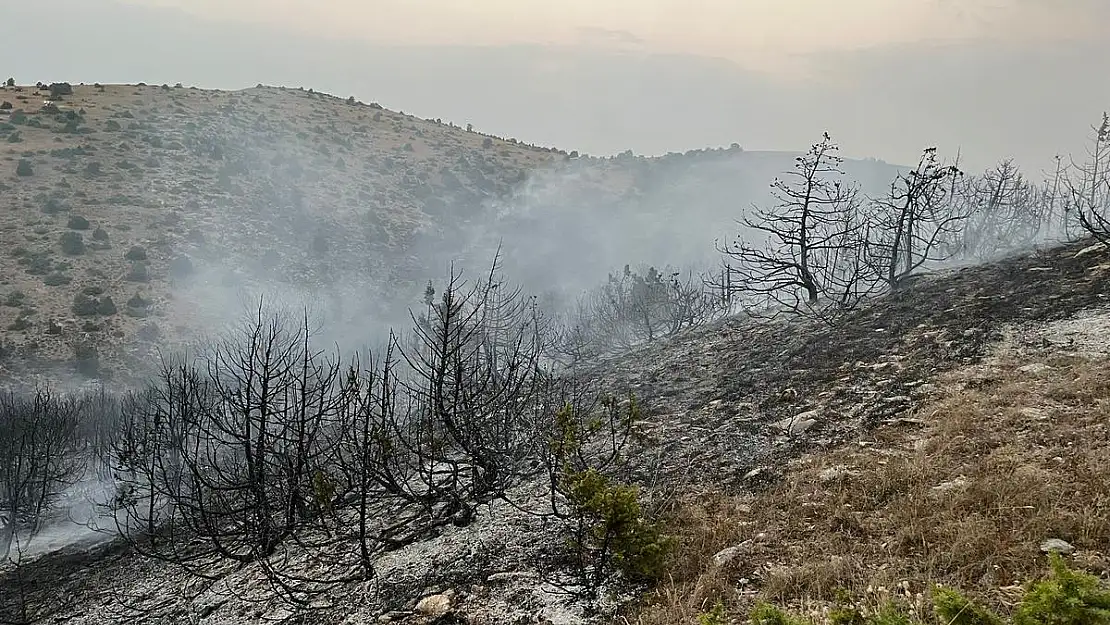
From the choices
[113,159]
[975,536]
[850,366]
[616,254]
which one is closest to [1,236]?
[113,159]

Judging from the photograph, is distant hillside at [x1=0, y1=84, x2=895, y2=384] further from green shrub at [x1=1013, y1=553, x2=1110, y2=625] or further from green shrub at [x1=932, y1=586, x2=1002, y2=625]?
green shrub at [x1=1013, y1=553, x2=1110, y2=625]

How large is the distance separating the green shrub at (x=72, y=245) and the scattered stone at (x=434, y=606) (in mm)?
28444

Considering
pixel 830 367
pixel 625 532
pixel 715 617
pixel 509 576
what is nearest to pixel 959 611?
pixel 715 617

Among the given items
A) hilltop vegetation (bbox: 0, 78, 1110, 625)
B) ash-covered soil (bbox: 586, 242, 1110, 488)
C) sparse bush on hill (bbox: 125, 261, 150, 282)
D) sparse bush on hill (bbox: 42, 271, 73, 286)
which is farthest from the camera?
sparse bush on hill (bbox: 125, 261, 150, 282)

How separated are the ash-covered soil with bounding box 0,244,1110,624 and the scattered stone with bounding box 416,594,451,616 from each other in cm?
6

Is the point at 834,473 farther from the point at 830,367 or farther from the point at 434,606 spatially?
the point at 830,367

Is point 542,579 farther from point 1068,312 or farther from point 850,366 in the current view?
point 1068,312

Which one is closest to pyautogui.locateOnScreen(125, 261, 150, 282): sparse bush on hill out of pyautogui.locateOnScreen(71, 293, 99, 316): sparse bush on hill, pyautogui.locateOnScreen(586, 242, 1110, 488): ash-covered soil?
pyautogui.locateOnScreen(71, 293, 99, 316): sparse bush on hill

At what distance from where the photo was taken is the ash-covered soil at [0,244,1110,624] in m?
5.87

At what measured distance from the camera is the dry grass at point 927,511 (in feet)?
13.9

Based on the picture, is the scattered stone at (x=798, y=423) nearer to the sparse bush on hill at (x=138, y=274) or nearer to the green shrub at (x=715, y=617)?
the green shrub at (x=715, y=617)

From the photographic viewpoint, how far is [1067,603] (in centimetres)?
264

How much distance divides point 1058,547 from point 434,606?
4194 mm

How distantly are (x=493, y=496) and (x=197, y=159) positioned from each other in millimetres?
37139
